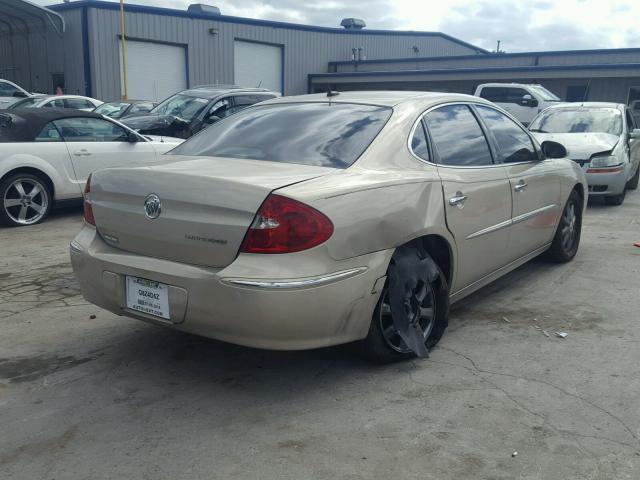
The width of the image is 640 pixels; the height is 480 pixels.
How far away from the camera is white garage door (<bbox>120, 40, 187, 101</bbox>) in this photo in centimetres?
2672

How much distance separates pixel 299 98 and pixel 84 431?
2.70 metres

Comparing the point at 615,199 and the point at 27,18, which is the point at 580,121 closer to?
the point at 615,199

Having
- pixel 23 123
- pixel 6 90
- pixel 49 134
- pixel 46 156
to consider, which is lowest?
pixel 46 156

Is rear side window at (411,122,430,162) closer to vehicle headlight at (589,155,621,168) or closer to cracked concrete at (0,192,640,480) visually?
cracked concrete at (0,192,640,480)

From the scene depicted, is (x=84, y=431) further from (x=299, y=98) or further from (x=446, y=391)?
(x=299, y=98)

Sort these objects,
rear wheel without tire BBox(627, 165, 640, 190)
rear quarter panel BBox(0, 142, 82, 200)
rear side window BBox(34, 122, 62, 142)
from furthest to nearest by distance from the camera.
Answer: rear wheel without tire BBox(627, 165, 640, 190)
rear side window BBox(34, 122, 62, 142)
rear quarter panel BBox(0, 142, 82, 200)

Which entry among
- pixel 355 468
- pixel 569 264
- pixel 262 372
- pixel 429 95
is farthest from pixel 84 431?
pixel 569 264

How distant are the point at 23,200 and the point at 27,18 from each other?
22372mm

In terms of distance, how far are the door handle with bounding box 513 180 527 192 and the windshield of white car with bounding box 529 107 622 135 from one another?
6513mm

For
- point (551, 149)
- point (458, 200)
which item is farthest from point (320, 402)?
point (551, 149)

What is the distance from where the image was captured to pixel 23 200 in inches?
308

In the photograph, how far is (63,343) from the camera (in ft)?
13.6

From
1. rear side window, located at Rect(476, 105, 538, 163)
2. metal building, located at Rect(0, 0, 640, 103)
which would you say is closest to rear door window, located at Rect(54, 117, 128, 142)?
rear side window, located at Rect(476, 105, 538, 163)

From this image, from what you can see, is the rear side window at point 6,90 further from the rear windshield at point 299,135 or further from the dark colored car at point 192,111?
the rear windshield at point 299,135
